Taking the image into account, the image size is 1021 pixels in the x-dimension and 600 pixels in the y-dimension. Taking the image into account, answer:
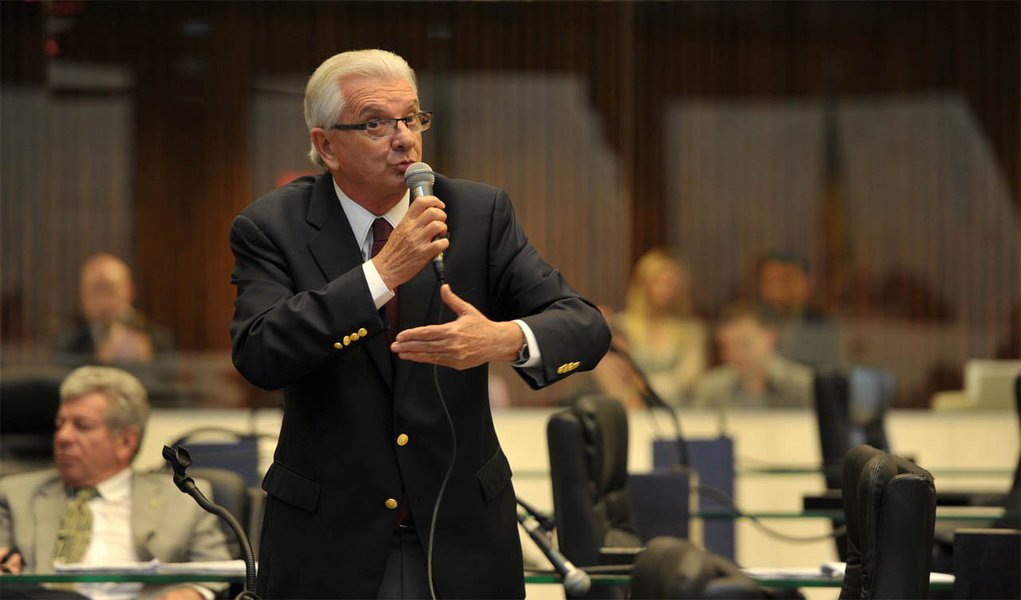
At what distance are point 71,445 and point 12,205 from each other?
13.7 feet

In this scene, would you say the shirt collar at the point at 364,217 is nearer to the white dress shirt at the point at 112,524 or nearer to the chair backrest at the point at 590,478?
the chair backrest at the point at 590,478

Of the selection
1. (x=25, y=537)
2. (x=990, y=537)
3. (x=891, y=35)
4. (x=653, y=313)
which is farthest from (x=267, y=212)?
(x=891, y=35)

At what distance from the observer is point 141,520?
3406mm

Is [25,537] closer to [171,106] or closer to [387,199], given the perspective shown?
[387,199]

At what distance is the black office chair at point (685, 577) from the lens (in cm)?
128

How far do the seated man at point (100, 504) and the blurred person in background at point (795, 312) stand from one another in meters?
4.50

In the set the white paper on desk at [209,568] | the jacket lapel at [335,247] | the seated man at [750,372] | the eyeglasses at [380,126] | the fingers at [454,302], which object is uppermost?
the eyeglasses at [380,126]

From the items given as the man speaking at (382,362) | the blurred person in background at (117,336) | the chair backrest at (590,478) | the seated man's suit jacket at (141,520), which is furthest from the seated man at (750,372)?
the man speaking at (382,362)

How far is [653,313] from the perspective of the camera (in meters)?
7.30

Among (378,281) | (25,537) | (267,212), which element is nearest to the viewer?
(378,281)

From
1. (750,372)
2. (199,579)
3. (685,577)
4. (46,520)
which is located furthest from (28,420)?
(750,372)

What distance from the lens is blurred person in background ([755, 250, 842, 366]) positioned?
A: 7.48 metres

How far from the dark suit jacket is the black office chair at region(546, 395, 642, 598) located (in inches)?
56.8

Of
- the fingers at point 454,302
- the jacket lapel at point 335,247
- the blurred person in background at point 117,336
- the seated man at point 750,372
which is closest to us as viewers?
the fingers at point 454,302
